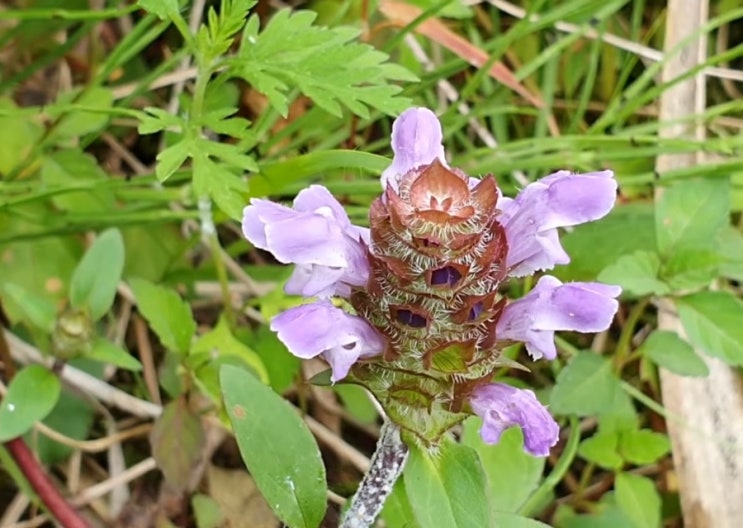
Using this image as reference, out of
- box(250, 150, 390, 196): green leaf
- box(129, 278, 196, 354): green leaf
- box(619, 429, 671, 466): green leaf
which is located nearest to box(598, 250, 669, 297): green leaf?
box(619, 429, 671, 466): green leaf

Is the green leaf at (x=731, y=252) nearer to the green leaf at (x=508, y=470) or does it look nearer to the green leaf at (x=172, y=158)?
the green leaf at (x=508, y=470)

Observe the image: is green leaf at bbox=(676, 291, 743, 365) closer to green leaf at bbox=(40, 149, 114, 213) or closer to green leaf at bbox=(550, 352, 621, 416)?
green leaf at bbox=(550, 352, 621, 416)

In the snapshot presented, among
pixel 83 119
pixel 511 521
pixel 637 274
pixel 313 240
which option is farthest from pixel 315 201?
pixel 83 119

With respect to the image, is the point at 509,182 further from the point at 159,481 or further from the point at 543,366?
the point at 159,481

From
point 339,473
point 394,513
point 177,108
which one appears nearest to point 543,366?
point 339,473

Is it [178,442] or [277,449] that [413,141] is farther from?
[178,442]

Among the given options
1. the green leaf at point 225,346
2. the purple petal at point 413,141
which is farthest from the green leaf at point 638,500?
the purple petal at point 413,141
